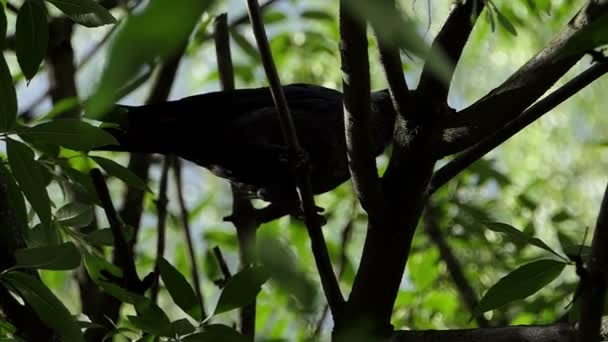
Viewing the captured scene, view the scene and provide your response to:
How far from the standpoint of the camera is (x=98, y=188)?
74.5 inches

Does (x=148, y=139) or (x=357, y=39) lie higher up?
(x=148, y=139)

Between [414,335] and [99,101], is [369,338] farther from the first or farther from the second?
[414,335]

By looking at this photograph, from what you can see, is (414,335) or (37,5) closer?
(37,5)

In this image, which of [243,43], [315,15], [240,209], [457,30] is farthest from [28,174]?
[315,15]

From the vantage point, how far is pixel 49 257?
5.02 ft

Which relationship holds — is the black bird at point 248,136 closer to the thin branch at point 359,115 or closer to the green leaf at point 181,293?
the thin branch at point 359,115

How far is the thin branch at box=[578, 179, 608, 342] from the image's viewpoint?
107 cm

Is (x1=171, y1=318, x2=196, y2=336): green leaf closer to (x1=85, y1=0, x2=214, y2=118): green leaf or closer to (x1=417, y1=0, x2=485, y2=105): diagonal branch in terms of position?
(x1=417, y1=0, x2=485, y2=105): diagonal branch

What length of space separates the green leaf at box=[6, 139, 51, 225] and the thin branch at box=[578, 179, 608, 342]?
0.96m

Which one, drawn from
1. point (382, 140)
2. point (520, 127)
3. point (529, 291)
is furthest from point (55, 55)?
point (529, 291)

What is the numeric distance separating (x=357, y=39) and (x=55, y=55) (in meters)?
2.53

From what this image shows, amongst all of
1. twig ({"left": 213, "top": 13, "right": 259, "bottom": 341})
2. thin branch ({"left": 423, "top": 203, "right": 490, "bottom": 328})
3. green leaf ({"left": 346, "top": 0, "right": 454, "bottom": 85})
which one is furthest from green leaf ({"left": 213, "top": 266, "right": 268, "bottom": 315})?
thin branch ({"left": 423, "top": 203, "right": 490, "bottom": 328})

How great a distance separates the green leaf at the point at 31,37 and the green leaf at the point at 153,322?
0.46 meters

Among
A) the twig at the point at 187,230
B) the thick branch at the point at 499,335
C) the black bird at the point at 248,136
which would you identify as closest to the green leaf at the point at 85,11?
the thick branch at the point at 499,335
